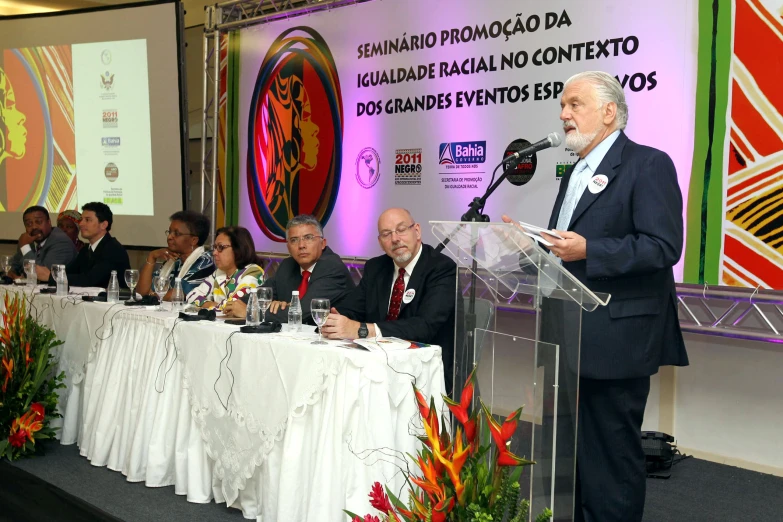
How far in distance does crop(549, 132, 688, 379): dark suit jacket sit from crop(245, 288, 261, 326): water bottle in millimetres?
1458

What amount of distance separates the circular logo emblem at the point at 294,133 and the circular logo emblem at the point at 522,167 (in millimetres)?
1604

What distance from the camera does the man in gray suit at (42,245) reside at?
665 cm

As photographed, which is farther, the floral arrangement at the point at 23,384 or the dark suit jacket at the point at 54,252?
the dark suit jacket at the point at 54,252

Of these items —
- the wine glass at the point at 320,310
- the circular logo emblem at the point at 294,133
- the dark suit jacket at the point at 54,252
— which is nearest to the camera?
the wine glass at the point at 320,310

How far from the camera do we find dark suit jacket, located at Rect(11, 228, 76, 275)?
6637 millimetres

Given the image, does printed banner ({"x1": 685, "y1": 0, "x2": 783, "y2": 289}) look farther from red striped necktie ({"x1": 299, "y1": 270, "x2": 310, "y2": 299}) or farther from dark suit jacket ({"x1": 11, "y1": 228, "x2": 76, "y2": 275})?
dark suit jacket ({"x1": 11, "y1": 228, "x2": 76, "y2": 275})

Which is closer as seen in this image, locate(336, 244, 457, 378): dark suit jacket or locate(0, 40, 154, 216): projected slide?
locate(336, 244, 457, 378): dark suit jacket

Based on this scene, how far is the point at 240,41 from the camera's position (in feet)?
22.6

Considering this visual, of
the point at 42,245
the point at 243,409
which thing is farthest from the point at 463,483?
the point at 42,245

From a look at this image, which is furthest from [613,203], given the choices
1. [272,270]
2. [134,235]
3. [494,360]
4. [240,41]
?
[134,235]

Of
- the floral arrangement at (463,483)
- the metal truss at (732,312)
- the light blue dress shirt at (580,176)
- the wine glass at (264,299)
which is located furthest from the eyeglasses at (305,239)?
the floral arrangement at (463,483)

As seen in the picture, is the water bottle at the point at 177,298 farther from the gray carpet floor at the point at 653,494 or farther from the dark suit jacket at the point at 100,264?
the dark suit jacket at the point at 100,264

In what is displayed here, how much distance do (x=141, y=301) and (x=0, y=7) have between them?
22.4ft

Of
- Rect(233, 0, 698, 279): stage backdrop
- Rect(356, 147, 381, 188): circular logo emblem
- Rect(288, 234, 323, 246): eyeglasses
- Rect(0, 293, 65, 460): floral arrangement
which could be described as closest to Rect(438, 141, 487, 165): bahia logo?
Rect(233, 0, 698, 279): stage backdrop
